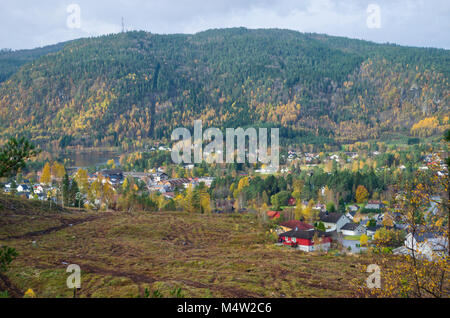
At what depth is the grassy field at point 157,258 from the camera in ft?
65.9

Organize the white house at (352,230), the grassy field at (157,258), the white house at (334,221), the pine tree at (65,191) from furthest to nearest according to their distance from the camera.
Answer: the pine tree at (65,191), the white house at (334,221), the white house at (352,230), the grassy field at (157,258)

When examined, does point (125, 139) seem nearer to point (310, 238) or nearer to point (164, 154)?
point (164, 154)

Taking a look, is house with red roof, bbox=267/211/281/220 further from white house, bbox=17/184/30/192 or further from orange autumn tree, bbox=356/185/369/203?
white house, bbox=17/184/30/192

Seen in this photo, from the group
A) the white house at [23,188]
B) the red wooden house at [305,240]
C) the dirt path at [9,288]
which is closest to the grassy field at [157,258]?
the dirt path at [9,288]

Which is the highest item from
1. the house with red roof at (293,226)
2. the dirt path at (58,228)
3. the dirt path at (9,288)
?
the dirt path at (9,288)

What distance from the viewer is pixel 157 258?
27.3 meters

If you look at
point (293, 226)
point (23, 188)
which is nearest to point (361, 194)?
point (293, 226)

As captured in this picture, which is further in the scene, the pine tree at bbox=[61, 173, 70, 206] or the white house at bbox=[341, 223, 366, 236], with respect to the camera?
the pine tree at bbox=[61, 173, 70, 206]

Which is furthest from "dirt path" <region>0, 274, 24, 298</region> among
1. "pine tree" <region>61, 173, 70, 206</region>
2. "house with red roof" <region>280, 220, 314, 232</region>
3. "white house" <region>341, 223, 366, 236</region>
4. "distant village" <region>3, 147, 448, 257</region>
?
"white house" <region>341, 223, 366, 236</region>

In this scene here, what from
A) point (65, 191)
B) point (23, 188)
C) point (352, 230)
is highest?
point (65, 191)

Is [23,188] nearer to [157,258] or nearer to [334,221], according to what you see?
[157,258]

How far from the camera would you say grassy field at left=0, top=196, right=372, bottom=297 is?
20088 millimetres

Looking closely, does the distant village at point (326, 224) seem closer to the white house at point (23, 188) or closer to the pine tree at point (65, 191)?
the white house at point (23, 188)

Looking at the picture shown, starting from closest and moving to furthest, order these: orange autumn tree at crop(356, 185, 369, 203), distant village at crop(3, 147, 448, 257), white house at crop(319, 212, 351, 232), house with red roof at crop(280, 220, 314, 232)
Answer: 1. distant village at crop(3, 147, 448, 257)
2. house with red roof at crop(280, 220, 314, 232)
3. white house at crop(319, 212, 351, 232)
4. orange autumn tree at crop(356, 185, 369, 203)
